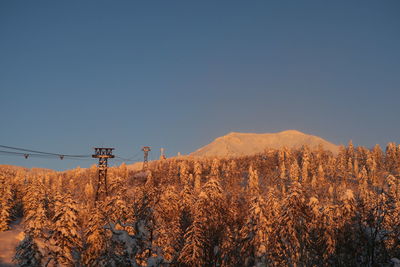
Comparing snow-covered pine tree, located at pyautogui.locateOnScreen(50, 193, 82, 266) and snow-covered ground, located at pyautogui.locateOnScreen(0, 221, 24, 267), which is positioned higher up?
snow-covered pine tree, located at pyautogui.locateOnScreen(50, 193, 82, 266)

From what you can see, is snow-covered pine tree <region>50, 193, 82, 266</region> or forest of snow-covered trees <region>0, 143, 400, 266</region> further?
snow-covered pine tree <region>50, 193, 82, 266</region>

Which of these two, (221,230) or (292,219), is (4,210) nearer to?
(221,230)

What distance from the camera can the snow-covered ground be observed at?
169ft

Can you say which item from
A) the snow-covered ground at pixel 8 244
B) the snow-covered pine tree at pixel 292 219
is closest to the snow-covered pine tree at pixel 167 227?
the snow-covered pine tree at pixel 292 219

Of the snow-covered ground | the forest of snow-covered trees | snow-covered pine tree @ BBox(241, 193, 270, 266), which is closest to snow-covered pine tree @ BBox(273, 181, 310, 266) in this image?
the forest of snow-covered trees

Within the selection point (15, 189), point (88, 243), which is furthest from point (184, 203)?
point (15, 189)

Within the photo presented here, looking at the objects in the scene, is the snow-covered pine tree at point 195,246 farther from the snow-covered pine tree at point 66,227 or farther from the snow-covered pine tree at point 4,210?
the snow-covered pine tree at point 4,210

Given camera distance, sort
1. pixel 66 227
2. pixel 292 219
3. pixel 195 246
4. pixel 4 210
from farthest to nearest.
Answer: pixel 4 210, pixel 66 227, pixel 195 246, pixel 292 219

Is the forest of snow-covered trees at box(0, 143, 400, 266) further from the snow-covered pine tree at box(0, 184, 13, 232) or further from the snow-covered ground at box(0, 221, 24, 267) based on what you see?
the snow-covered pine tree at box(0, 184, 13, 232)

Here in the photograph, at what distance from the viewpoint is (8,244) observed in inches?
2259

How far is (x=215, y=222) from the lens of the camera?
24.4 meters

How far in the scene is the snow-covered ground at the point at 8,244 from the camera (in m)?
51.4

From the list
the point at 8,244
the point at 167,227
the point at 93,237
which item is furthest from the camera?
the point at 8,244

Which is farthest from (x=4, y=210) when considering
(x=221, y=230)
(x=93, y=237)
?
(x=221, y=230)
